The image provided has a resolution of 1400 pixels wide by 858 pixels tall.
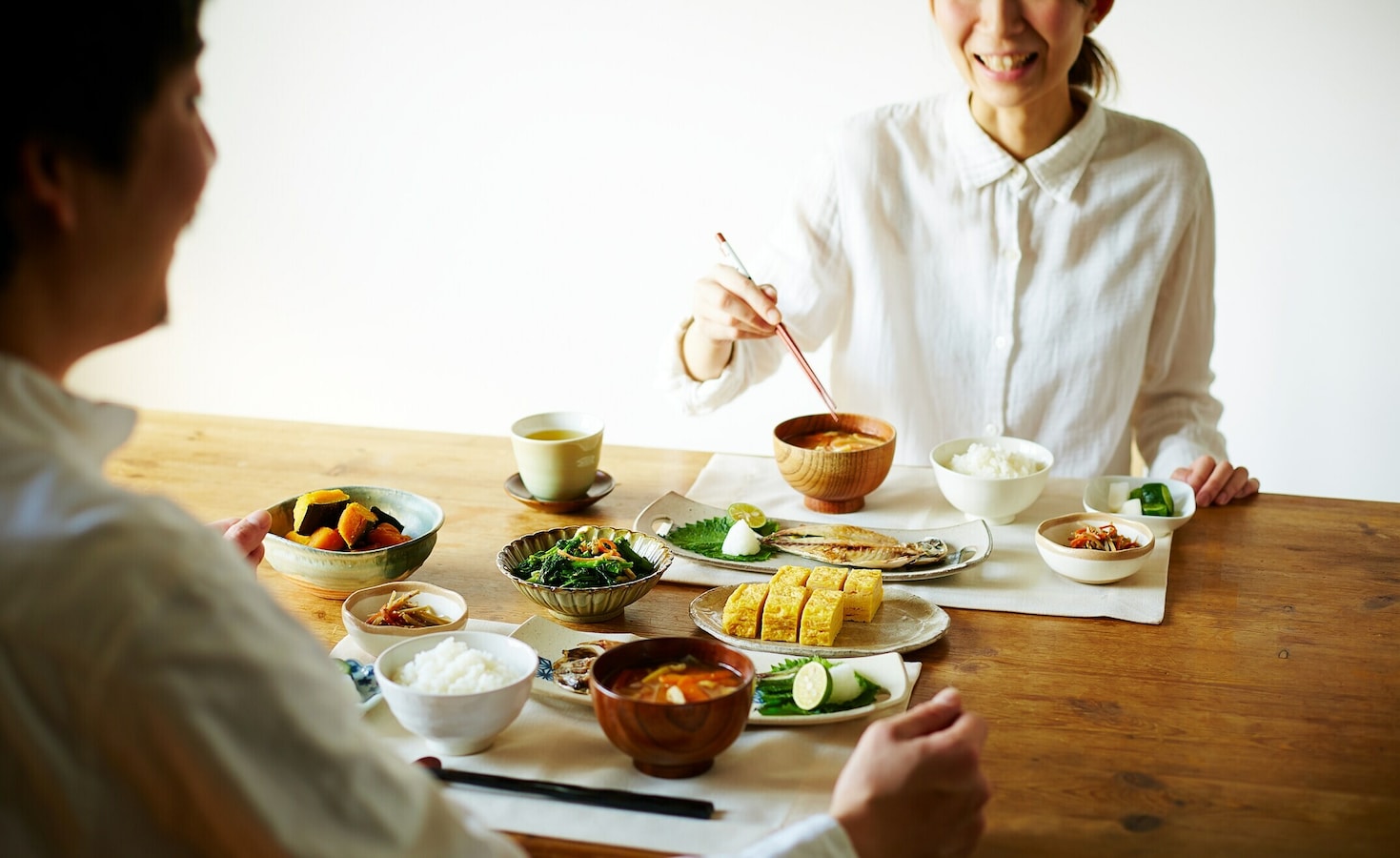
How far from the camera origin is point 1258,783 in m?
1.19

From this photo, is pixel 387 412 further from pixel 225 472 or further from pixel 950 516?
pixel 950 516

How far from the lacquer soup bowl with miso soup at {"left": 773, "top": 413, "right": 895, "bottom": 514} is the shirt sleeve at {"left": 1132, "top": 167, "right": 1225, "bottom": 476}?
743 mm

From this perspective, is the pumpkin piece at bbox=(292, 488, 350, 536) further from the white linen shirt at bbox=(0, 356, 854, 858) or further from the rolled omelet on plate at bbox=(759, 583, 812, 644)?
the white linen shirt at bbox=(0, 356, 854, 858)

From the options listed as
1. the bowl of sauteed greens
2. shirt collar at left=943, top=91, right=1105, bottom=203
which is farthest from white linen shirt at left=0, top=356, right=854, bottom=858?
shirt collar at left=943, top=91, right=1105, bottom=203

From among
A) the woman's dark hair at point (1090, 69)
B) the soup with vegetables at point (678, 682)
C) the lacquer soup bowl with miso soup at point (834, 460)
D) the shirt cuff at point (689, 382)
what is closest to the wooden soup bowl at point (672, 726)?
the soup with vegetables at point (678, 682)

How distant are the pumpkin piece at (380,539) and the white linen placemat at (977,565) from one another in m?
0.39

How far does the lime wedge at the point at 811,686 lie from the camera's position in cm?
128

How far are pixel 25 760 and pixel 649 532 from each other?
1165mm

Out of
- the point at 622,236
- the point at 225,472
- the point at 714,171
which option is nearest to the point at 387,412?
the point at 622,236

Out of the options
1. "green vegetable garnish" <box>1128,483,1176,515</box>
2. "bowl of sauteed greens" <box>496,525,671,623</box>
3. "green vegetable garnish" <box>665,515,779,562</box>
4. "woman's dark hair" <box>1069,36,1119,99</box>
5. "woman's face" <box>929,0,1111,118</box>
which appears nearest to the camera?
"bowl of sauteed greens" <box>496,525,671,623</box>

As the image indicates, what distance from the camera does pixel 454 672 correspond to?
1.23 metres

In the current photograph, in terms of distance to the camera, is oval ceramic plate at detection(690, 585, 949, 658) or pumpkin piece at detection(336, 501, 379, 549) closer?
oval ceramic plate at detection(690, 585, 949, 658)

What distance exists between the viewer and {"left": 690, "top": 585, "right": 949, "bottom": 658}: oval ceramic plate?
1.45 m

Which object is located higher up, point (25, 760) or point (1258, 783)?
point (25, 760)
